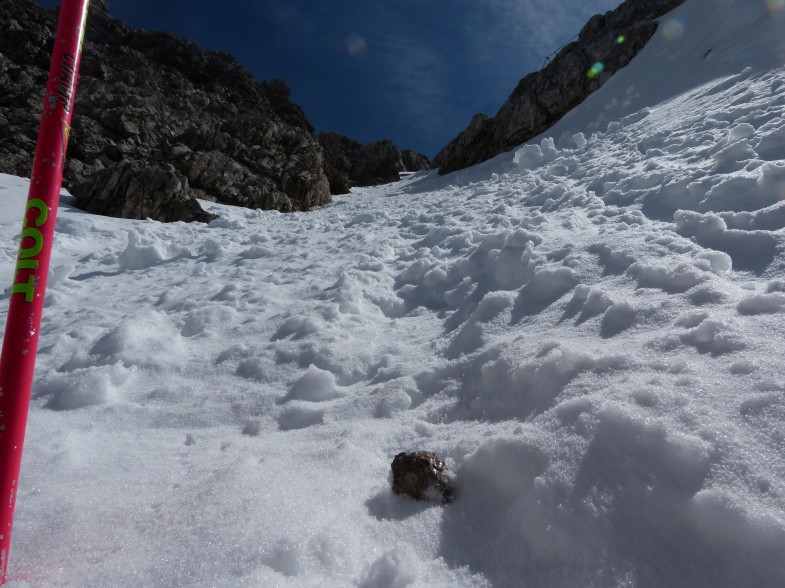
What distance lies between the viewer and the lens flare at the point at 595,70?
2219 cm

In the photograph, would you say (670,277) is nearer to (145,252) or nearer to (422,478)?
(422,478)

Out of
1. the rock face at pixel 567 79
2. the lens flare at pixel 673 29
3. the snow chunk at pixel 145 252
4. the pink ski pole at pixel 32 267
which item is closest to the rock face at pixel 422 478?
the pink ski pole at pixel 32 267

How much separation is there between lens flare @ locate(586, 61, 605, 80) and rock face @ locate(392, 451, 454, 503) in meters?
25.8

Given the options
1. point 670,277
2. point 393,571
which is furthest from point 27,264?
point 670,277

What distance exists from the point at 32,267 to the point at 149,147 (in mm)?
24052

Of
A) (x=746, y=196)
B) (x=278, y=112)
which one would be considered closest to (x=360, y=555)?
(x=746, y=196)

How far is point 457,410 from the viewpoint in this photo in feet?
8.92

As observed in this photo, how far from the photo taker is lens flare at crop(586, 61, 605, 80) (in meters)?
22.2

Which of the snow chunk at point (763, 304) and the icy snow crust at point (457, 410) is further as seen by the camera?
the snow chunk at point (763, 304)

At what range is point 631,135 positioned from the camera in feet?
36.8

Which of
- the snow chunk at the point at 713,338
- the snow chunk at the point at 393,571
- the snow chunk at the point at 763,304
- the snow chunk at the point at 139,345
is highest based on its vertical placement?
the snow chunk at the point at 139,345

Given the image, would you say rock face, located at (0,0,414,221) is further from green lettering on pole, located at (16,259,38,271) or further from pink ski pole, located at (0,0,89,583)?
green lettering on pole, located at (16,259,38,271)

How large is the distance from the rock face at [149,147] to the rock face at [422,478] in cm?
1170

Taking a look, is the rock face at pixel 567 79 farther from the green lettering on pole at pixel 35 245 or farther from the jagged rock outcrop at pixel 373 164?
the green lettering on pole at pixel 35 245
